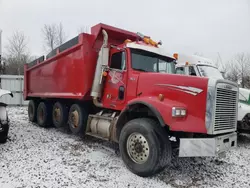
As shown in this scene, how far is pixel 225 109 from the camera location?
154 inches

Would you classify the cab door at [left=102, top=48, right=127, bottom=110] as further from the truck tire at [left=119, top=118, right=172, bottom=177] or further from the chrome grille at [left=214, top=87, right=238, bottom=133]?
the chrome grille at [left=214, top=87, right=238, bottom=133]

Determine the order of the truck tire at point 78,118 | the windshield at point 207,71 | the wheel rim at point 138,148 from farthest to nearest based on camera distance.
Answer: the windshield at point 207,71 < the truck tire at point 78,118 < the wheel rim at point 138,148

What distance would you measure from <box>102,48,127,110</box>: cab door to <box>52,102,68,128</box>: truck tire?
224 cm

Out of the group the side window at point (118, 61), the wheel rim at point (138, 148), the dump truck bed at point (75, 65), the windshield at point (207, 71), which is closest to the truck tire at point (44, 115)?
the dump truck bed at point (75, 65)

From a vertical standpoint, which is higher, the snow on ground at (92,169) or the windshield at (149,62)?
the windshield at (149,62)

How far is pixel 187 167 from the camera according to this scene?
462cm

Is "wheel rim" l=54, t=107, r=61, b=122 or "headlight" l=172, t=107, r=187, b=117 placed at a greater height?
"headlight" l=172, t=107, r=187, b=117

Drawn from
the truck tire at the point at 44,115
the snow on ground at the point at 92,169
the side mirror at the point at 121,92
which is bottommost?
the snow on ground at the point at 92,169

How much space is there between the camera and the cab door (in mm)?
5000

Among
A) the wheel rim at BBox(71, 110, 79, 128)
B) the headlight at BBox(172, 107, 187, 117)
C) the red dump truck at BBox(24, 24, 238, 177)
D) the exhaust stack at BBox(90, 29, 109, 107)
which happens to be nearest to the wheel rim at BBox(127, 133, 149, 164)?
the red dump truck at BBox(24, 24, 238, 177)

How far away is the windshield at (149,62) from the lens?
491 centimetres

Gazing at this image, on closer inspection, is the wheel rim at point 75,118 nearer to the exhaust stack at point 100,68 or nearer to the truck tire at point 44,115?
the exhaust stack at point 100,68

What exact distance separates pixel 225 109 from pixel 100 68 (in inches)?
118

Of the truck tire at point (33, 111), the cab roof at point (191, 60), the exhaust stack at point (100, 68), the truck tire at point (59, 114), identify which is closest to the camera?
the exhaust stack at point (100, 68)
